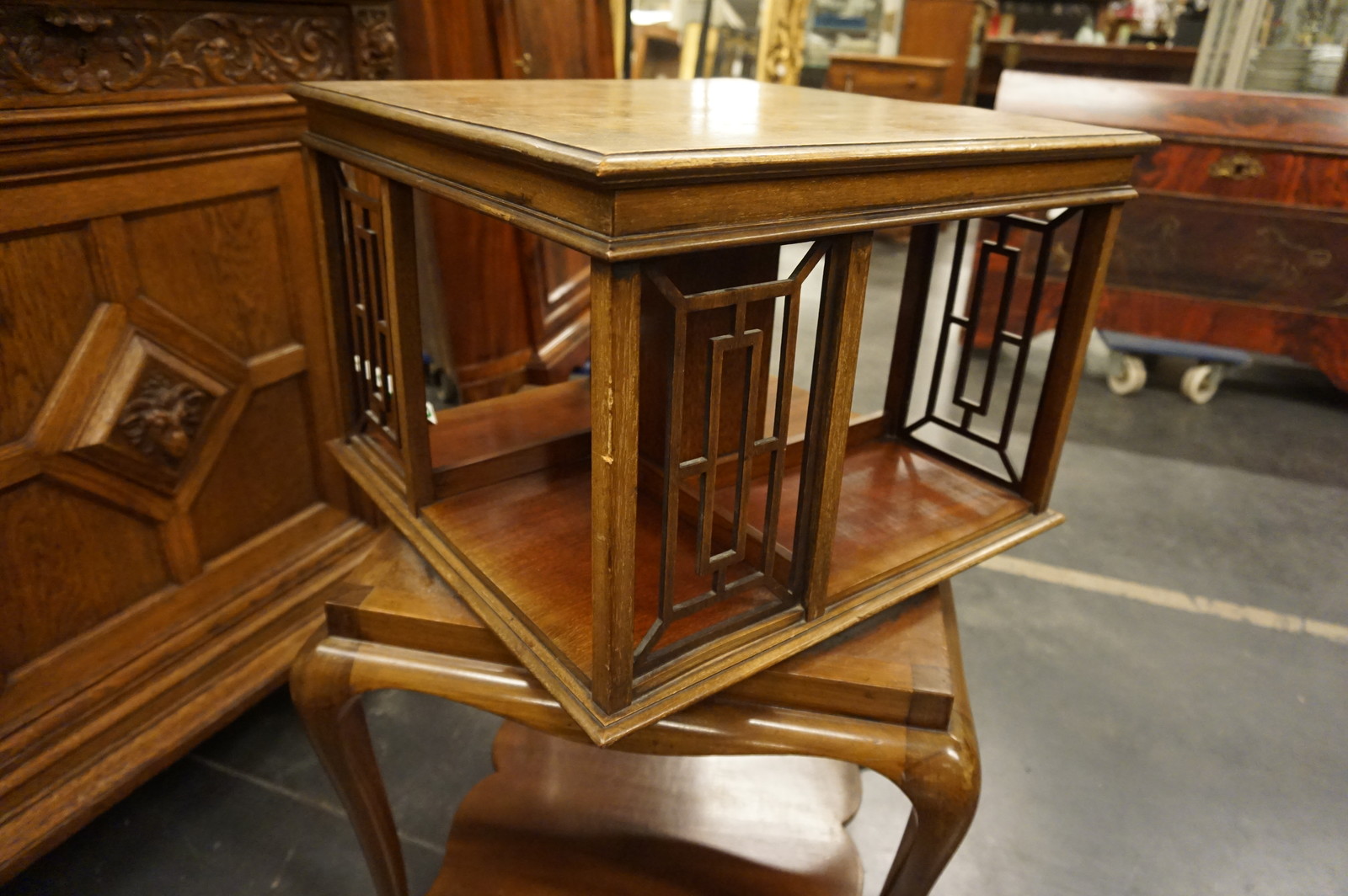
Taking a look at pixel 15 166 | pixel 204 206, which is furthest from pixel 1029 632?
pixel 15 166

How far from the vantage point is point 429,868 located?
3.97ft

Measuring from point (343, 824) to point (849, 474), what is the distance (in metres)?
0.89

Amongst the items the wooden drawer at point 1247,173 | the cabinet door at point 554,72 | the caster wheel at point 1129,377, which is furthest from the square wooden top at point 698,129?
the caster wheel at point 1129,377

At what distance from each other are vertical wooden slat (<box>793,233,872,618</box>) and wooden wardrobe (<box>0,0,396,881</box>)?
867 millimetres

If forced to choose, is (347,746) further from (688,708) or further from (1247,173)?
(1247,173)

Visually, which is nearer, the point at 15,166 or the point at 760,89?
the point at 15,166

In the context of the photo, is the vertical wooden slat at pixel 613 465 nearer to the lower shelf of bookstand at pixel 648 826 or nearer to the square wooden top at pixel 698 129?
the square wooden top at pixel 698 129

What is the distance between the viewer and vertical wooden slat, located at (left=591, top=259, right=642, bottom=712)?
1.80 feet

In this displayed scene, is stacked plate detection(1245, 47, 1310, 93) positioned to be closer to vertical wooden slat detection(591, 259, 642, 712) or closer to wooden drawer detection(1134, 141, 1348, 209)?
wooden drawer detection(1134, 141, 1348, 209)

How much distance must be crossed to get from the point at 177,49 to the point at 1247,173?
2.62 metres

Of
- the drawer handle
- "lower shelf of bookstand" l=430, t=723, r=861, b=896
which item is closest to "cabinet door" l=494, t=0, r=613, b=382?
"lower shelf of bookstand" l=430, t=723, r=861, b=896

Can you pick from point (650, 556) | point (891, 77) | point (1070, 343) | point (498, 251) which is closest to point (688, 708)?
point (650, 556)

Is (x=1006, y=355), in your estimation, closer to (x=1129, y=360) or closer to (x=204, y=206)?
(x=1129, y=360)

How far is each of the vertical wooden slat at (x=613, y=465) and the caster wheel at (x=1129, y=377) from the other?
8.58 feet
